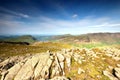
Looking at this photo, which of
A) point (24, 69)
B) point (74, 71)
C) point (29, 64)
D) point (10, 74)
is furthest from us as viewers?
point (74, 71)

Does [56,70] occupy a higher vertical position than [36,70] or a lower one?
lower

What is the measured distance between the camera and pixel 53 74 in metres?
33.2

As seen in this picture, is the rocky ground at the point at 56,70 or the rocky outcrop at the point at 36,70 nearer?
the rocky outcrop at the point at 36,70

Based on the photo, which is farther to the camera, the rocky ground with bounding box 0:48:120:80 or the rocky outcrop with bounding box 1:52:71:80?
the rocky ground with bounding box 0:48:120:80

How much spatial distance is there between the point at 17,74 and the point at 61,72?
630 inches

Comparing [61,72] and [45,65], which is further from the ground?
[45,65]

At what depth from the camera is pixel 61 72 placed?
35406 mm

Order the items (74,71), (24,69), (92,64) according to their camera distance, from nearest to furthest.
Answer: (24,69) → (74,71) → (92,64)

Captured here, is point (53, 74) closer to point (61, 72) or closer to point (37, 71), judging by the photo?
point (61, 72)

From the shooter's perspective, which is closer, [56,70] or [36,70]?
[36,70]

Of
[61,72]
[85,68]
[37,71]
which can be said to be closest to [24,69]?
[37,71]

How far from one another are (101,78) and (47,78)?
19989mm

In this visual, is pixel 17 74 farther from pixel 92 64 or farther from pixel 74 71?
pixel 92 64

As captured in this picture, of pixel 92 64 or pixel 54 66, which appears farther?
pixel 92 64
